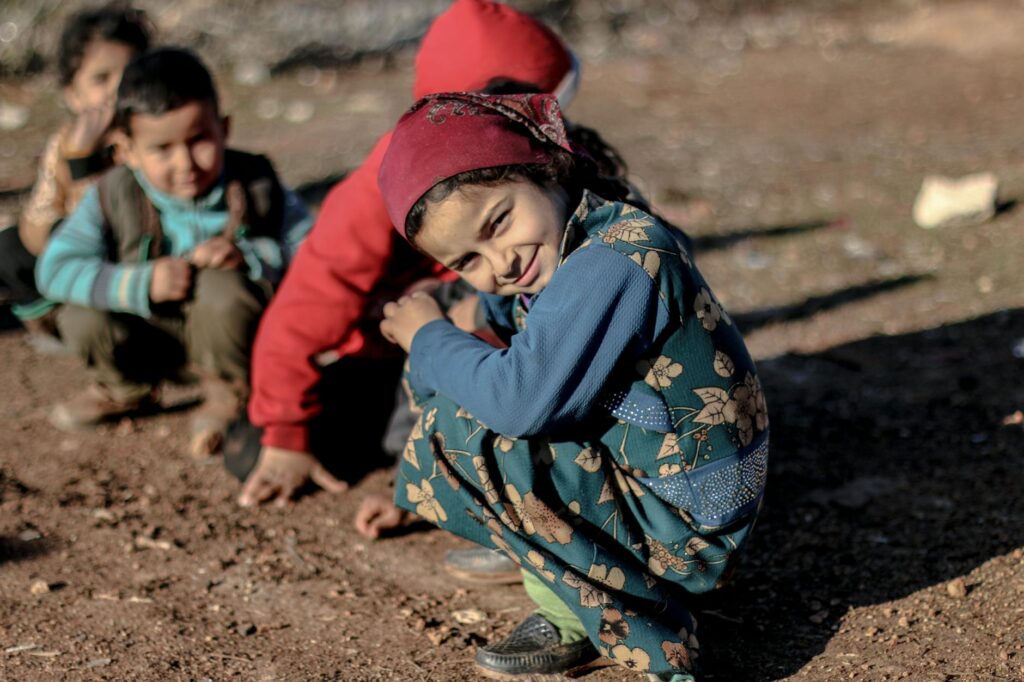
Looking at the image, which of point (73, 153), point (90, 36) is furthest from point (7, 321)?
point (90, 36)

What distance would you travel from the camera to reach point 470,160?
7.45ft

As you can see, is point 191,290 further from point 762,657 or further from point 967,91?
point 967,91

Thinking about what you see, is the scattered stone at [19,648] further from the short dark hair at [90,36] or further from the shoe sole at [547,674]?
the short dark hair at [90,36]

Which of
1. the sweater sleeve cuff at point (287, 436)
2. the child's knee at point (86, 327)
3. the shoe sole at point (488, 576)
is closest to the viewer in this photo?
the shoe sole at point (488, 576)

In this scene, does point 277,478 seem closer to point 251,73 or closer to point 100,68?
point 100,68

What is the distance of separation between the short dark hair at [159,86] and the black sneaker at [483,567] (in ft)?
5.27

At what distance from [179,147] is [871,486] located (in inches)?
88.6

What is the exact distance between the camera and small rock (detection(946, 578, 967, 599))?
8.82ft

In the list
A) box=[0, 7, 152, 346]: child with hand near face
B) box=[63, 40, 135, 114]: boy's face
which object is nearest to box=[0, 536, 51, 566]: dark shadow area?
box=[0, 7, 152, 346]: child with hand near face

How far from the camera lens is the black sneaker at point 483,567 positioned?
2.89 metres

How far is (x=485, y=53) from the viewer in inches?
123

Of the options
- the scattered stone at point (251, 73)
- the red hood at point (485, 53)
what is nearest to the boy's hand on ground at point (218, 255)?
the red hood at point (485, 53)

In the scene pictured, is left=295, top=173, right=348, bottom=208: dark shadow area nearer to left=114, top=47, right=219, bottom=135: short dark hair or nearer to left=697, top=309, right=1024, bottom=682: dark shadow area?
left=114, top=47, right=219, bottom=135: short dark hair

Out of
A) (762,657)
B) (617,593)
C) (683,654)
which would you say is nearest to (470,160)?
(617,593)
